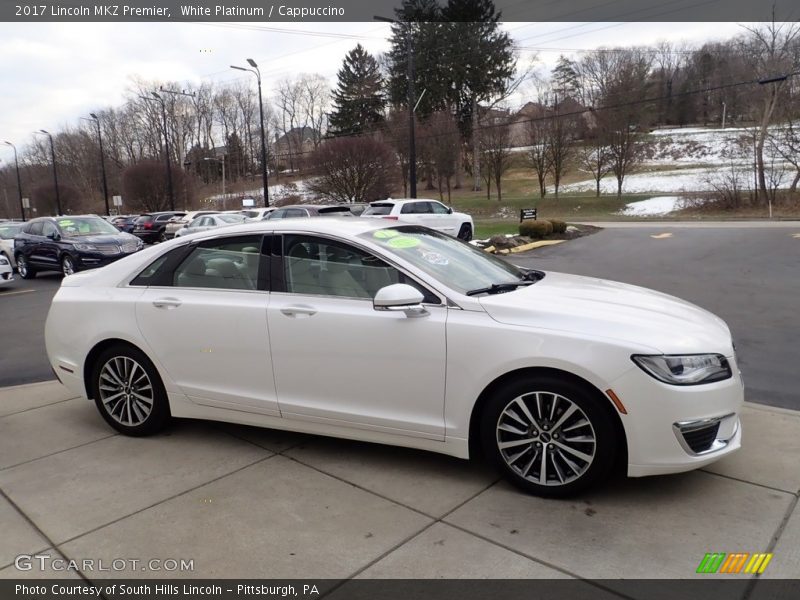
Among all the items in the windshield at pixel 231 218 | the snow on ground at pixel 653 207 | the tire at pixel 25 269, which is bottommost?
the tire at pixel 25 269

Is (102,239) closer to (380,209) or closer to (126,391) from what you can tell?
(380,209)

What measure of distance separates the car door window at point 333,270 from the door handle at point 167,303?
851 mm

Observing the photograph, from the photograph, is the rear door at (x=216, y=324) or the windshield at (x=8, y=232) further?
the windshield at (x=8, y=232)

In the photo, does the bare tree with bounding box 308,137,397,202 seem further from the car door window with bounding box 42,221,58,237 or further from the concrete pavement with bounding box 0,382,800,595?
the concrete pavement with bounding box 0,382,800,595

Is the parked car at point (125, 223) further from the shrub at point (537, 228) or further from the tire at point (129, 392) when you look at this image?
the tire at point (129, 392)

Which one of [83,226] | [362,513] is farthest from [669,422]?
[83,226]

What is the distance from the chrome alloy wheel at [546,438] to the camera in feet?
10.5

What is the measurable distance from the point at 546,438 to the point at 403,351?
36.4 inches

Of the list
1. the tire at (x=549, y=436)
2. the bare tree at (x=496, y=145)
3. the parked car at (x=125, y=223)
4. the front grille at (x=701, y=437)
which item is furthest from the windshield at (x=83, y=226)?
the bare tree at (x=496, y=145)

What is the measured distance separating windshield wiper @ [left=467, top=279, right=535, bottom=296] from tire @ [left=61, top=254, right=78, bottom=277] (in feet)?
45.9

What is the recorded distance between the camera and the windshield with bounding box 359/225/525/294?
3744mm

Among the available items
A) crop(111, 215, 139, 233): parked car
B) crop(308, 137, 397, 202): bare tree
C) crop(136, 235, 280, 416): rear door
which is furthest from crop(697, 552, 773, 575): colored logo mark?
crop(111, 215, 139, 233): parked car

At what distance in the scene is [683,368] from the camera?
3.12 meters

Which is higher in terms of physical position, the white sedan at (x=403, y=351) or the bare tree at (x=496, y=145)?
the bare tree at (x=496, y=145)
